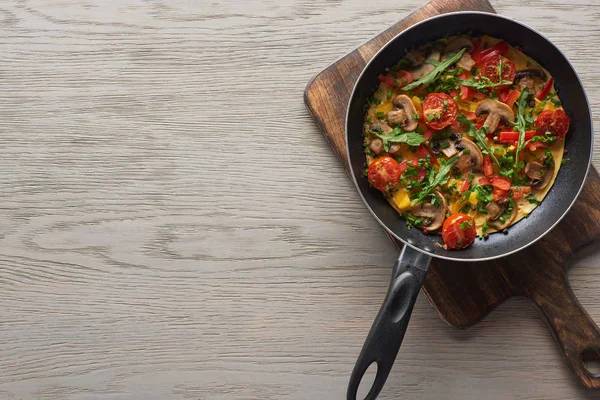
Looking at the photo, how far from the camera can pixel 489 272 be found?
258cm

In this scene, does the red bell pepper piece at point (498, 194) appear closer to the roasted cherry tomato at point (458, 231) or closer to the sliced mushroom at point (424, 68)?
the roasted cherry tomato at point (458, 231)

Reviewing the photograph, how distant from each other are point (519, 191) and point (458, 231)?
0.34 m

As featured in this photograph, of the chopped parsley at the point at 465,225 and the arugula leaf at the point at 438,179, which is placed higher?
the arugula leaf at the point at 438,179

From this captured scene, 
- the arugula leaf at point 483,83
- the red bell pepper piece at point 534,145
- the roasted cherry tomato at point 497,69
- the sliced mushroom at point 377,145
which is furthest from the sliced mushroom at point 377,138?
the red bell pepper piece at point 534,145

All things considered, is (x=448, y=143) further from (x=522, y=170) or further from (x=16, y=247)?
(x=16, y=247)

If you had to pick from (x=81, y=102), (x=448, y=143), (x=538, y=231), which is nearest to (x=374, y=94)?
(x=448, y=143)

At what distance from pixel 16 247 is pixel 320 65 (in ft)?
5.51

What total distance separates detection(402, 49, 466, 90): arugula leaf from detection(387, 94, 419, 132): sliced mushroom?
6cm

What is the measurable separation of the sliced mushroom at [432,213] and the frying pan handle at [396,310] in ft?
0.84

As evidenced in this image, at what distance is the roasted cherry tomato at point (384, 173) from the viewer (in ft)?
7.84

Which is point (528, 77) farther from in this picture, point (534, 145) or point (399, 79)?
point (399, 79)

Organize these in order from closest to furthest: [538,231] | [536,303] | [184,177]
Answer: [538,231] < [536,303] < [184,177]

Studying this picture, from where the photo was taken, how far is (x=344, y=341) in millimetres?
2750

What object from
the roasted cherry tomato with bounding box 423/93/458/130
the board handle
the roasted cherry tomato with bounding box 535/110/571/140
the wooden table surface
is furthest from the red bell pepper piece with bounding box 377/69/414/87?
the board handle
